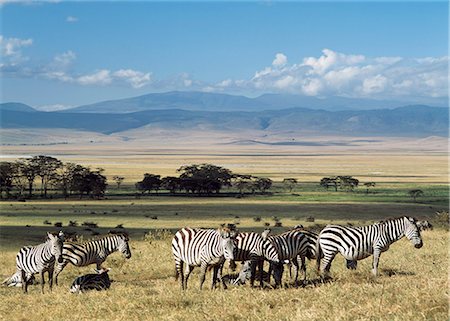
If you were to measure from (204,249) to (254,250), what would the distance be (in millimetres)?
1080

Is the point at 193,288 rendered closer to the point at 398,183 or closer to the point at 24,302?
the point at 24,302

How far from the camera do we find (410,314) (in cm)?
1041

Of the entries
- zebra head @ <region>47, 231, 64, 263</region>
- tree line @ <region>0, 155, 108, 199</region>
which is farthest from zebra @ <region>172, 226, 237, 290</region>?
tree line @ <region>0, 155, 108, 199</region>

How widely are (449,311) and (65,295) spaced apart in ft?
25.7

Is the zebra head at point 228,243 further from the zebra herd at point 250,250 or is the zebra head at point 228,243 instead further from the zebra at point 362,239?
the zebra at point 362,239

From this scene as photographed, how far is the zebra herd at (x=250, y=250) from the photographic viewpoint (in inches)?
606

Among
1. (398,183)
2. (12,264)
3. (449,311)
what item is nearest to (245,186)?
(398,183)

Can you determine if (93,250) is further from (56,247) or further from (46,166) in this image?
(46,166)

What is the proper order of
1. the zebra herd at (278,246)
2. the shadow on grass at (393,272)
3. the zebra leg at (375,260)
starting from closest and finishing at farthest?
the zebra herd at (278,246) < the zebra leg at (375,260) < the shadow on grass at (393,272)

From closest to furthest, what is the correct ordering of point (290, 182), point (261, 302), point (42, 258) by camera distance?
point (261, 302) → point (42, 258) → point (290, 182)

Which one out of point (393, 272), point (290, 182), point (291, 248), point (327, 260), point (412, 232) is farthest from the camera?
point (290, 182)

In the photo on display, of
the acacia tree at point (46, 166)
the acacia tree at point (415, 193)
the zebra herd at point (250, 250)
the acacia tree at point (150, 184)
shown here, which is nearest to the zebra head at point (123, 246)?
the zebra herd at point (250, 250)

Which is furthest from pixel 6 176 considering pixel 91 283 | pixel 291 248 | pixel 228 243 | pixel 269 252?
pixel 228 243

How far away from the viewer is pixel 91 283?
16031 millimetres
